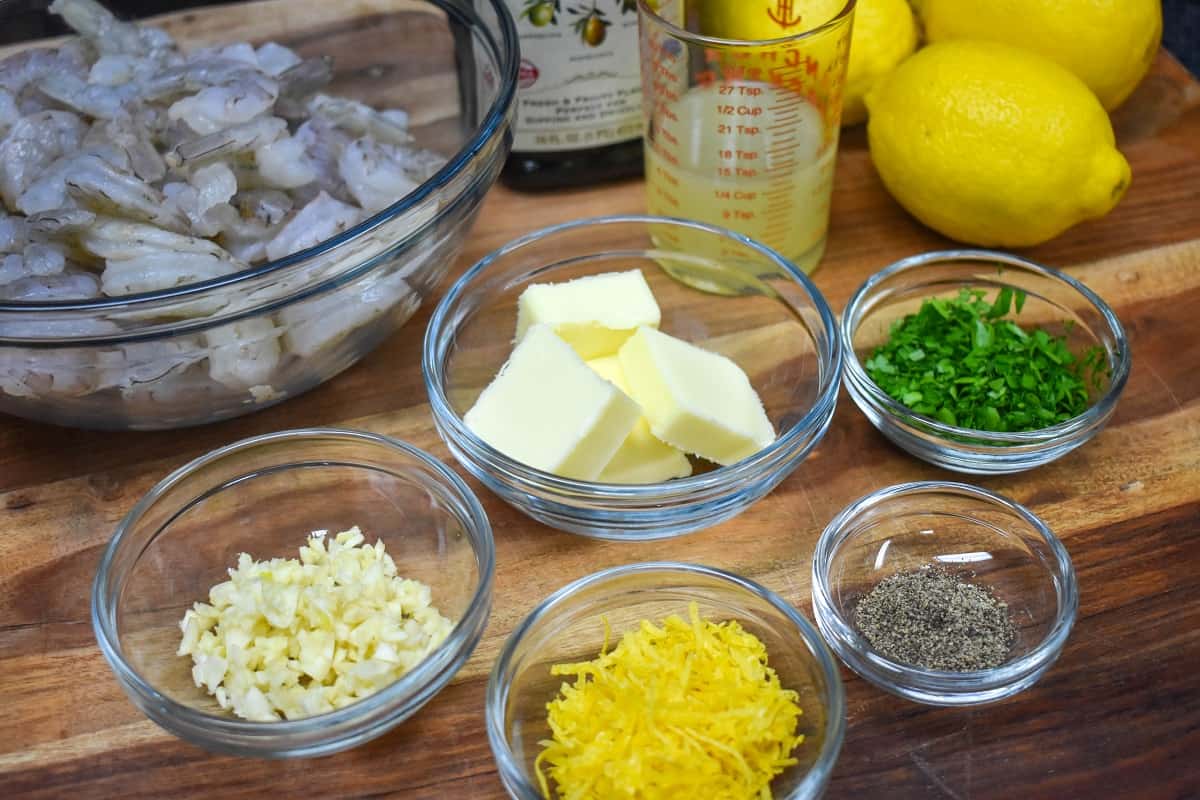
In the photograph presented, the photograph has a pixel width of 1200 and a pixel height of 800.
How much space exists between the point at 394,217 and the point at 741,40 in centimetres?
47

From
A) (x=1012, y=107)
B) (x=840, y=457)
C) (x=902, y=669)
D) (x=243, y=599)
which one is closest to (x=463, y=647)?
(x=243, y=599)

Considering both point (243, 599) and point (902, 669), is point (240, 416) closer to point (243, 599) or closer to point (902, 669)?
point (243, 599)

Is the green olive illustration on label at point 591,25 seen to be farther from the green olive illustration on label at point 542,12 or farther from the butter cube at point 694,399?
the butter cube at point 694,399

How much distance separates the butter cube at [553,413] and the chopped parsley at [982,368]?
346 millimetres

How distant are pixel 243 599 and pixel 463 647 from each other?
0.71ft

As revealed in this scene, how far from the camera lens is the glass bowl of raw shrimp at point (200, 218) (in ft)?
3.65

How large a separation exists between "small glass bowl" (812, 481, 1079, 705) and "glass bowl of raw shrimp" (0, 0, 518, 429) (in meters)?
0.54

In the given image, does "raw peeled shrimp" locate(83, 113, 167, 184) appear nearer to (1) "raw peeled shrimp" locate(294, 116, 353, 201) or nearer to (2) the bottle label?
(1) "raw peeled shrimp" locate(294, 116, 353, 201)

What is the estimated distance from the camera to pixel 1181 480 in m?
1.26

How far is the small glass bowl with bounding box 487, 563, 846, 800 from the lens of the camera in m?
0.98

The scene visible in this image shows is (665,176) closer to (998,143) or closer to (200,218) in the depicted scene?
(998,143)

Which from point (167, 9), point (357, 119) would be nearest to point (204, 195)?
point (357, 119)

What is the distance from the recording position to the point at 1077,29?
1.52m

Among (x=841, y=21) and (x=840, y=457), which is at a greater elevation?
(x=841, y=21)
